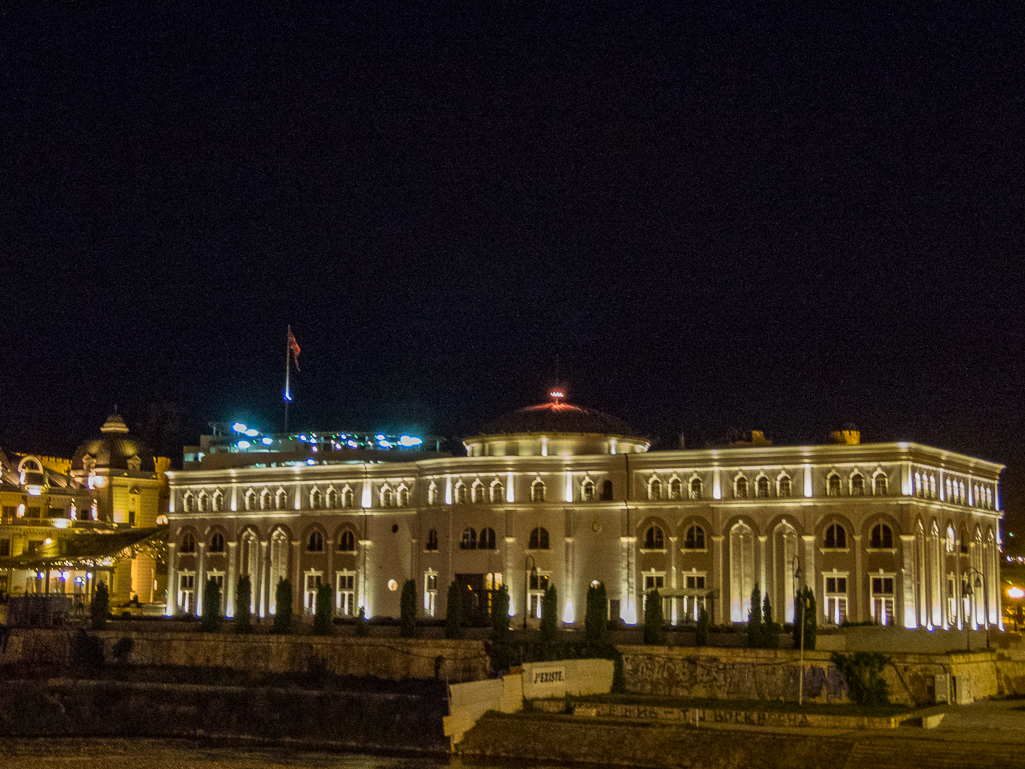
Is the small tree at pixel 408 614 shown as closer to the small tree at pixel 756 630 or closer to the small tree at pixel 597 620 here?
the small tree at pixel 597 620

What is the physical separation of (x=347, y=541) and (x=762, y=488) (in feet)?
94.2

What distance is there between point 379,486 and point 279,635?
16639 millimetres

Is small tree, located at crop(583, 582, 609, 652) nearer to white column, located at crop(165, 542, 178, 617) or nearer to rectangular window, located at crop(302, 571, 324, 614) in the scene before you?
rectangular window, located at crop(302, 571, 324, 614)

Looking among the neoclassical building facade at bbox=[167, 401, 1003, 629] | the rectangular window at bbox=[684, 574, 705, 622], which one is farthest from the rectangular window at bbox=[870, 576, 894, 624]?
the rectangular window at bbox=[684, 574, 705, 622]

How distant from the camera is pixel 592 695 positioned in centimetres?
6297


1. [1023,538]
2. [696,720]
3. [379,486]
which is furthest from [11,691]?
[1023,538]

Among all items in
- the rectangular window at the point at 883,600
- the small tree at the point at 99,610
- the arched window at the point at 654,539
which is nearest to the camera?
the rectangular window at the point at 883,600

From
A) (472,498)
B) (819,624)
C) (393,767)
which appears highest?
(472,498)

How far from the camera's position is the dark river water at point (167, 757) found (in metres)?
57.9

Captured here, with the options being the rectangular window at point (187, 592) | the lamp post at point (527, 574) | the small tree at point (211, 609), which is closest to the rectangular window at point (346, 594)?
the small tree at point (211, 609)

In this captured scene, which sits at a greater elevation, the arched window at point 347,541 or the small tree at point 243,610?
the arched window at point 347,541

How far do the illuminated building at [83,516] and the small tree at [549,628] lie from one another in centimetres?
4389

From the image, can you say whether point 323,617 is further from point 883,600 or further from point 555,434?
point 883,600

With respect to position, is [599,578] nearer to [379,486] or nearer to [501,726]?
[379,486]
